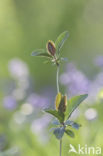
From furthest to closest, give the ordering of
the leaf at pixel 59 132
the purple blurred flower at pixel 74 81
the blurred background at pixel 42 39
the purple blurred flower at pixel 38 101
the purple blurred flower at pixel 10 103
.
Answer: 1. the blurred background at pixel 42 39
2. the purple blurred flower at pixel 10 103
3. the purple blurred flower at pixel 38 101
4. the purple blurred flower at pixel 74 81
5. the leaf at pixel 59 132

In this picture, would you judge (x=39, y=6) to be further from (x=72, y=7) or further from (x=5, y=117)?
(x=5, y=117)

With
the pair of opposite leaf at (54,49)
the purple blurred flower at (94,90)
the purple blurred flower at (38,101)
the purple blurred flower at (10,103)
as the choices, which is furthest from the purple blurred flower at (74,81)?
the pair of opposite leaf at (54,49)

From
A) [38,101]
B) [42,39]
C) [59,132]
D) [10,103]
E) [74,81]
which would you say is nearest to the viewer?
[59,132]

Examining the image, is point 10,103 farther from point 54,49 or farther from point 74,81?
point 54,49

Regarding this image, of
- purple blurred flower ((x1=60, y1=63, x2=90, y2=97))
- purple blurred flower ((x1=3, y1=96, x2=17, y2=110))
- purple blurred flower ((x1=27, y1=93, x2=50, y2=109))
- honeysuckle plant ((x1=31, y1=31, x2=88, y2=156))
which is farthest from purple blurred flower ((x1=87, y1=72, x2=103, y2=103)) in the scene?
honeysuckle plant ((x1=31, y1=31, x2=88, y2=156))

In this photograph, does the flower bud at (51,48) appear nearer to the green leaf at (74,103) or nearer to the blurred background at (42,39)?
the green leaf at (74,103)

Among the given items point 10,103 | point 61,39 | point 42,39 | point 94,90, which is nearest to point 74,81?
point 94,90

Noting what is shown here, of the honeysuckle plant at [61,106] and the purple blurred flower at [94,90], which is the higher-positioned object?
the purple blurred flower at [94,90]

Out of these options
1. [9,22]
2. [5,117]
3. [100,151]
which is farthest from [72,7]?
[100,151]

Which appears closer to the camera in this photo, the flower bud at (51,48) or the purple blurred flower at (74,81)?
the flower bud at (51,48)

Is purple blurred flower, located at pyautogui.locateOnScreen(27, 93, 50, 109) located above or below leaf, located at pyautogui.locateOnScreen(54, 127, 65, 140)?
above

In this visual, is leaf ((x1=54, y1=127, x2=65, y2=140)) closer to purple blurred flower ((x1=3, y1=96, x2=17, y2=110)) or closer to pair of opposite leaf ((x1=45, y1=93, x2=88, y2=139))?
pair of opposite leaf ((x1=45, y1=93, x2=88, y2=139))
